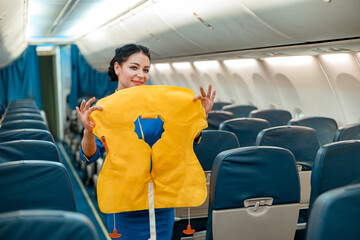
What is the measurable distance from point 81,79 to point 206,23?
21.2ft

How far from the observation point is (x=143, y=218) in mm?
2477

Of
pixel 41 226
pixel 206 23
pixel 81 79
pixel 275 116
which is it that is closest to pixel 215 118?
pixel 275 116

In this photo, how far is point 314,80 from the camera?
7.29 metres

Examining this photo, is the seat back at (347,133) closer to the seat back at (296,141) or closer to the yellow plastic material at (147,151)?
the seat back at (296,141)

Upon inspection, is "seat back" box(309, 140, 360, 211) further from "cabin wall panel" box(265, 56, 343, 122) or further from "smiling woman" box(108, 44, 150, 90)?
"cabin wall panel" box(265, 56, 343, 122)

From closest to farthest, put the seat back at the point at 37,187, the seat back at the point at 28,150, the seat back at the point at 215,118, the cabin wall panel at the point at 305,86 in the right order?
the seat back at the point at 37,187 < the seat back at the point at 28,150 < the seat back at the point at 215,118 < the cabin wall panel at the point at 305,86

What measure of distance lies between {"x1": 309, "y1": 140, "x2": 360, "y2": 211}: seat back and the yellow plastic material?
86 centimetres

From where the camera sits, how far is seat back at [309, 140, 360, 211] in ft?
9.07

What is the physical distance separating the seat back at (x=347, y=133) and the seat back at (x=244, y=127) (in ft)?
3.48

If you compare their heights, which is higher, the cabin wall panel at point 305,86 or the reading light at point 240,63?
the reading light at point 240,63

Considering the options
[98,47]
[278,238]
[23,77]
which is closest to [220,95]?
[98,47]

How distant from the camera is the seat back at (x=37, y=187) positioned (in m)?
2.34

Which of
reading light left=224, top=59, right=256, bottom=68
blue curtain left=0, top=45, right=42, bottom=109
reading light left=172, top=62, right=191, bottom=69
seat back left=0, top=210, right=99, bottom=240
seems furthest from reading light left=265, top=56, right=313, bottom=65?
blue curtain left=0, top=45, right=42, bottom=109

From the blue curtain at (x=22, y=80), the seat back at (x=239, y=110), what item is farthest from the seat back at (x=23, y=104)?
the seat back at (x=239, y=110)
